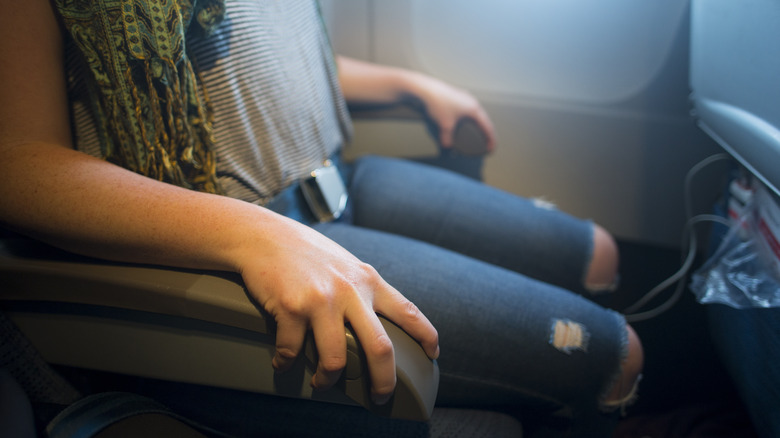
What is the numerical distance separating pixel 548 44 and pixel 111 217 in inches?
42.5

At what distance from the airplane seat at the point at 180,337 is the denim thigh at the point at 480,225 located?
42 cm

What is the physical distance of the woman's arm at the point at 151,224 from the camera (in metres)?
0.46

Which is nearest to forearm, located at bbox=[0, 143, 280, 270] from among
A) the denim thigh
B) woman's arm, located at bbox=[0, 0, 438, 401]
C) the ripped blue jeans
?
woman's arm, located at bbox=[0, 0, 438, 401]

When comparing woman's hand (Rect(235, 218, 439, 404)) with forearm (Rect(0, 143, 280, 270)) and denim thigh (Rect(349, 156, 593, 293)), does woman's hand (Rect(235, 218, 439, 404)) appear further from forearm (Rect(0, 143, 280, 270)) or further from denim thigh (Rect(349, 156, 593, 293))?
denim thigh (Rect(349, 156, 593, 293))

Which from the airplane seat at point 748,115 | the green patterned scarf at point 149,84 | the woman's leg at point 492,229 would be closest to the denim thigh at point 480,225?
the woman's leg at point 492,229

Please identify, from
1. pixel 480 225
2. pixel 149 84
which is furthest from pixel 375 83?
pixel 149 84

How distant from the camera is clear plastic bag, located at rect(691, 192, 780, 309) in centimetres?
75

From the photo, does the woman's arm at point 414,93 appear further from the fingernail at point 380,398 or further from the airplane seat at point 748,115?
the fingernail at point 380,398

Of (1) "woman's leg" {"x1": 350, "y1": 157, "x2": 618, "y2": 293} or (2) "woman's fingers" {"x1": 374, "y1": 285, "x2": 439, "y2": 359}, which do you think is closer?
(2) "woman's fingers" {"x1": 374, "y1": 285, "x2": 439, "y2": 359}

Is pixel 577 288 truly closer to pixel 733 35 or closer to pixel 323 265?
pixel 733 35

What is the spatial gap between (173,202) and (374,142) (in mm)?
954

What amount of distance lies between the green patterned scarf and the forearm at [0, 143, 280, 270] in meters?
0.09

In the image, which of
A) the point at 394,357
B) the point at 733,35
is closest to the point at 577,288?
the point at 733,35

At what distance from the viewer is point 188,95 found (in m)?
0.61
